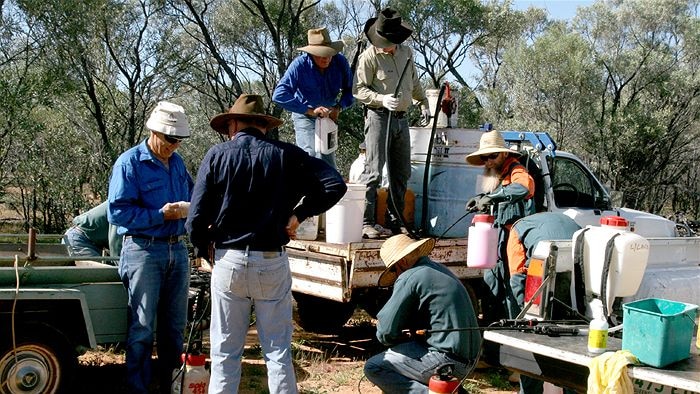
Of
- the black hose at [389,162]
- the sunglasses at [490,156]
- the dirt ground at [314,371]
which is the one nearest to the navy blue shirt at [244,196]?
the dirt ground at [314,371]

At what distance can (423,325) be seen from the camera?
4.49 meters

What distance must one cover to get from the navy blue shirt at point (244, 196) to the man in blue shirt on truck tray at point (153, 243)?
2.53ft

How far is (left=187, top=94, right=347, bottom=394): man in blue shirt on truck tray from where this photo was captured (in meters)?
4.33

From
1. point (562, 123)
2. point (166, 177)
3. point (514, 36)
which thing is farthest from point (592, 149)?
point (166, 177)

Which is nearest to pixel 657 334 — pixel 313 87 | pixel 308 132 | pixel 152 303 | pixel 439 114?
pixel 152 303

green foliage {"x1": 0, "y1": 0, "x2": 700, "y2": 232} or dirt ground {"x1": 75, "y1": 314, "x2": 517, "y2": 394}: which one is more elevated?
green foliage {"x1": 0, "y1": 0, "x2": 700, "y2": 232}

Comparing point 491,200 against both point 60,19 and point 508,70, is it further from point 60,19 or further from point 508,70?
point 508,70

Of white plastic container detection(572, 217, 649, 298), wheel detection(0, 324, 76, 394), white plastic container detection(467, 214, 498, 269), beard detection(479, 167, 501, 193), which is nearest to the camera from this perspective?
white plastic container detection(572, 217, 649, 298)

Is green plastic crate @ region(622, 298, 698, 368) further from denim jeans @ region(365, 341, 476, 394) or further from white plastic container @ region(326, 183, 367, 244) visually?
white plastic container @ region(326, 183, 367, 244)

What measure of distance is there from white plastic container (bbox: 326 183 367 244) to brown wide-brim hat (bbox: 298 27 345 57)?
1.30 metres

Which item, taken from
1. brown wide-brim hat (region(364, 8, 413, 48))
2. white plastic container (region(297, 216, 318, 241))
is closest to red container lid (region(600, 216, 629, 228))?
white plastic container (region(297, 216, 318, 241))

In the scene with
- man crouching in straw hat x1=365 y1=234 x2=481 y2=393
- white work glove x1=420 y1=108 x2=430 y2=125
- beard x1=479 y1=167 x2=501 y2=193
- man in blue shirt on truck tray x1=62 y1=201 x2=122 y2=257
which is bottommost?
man crouching in straw hat x1=365 y1=234 x2=481 y2=393

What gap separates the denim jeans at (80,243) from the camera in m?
6.42

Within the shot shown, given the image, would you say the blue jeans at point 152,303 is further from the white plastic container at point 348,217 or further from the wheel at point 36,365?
the white plastic container at point 348,217
